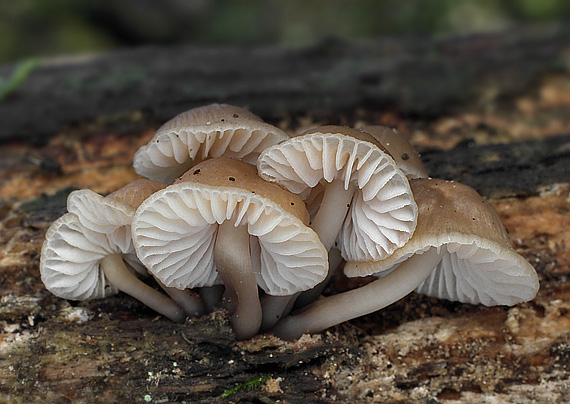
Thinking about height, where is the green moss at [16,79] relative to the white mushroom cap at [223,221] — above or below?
above

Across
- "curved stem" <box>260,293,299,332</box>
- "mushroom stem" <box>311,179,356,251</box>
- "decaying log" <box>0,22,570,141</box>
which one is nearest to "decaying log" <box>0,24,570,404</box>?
"decaying log" <box>0,22,570,141</box>

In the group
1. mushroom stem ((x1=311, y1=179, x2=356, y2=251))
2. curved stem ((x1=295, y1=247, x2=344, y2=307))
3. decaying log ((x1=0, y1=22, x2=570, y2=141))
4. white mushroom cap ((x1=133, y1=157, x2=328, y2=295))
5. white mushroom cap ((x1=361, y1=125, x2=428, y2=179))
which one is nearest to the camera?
white mushroom cap ((x1=133, y1=157, x2=328, y2=295))

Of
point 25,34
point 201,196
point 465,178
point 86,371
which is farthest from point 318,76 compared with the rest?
point 25,34

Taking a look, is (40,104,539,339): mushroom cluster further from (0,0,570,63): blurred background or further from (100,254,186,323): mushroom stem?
(0,0,570,63): blurred background

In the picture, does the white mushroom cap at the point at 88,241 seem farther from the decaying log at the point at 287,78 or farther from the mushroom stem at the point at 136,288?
the decaying log at the point at 287,78

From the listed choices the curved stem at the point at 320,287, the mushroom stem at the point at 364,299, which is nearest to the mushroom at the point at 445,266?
the mushroom stem at the point at 364,299
